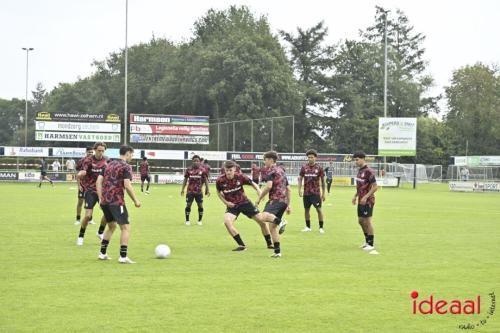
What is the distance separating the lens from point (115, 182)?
484 inches

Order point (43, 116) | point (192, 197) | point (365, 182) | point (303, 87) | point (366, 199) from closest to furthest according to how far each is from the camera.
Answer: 1. point (366, 199)
2. point (365, 182)
3. point (192, 197)
4. point (43, 116)
5. point (303, 87)

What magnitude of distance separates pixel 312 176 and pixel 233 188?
4832 mm

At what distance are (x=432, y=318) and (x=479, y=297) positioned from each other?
1487 mm

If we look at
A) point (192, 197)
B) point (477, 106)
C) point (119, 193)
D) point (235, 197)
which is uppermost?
point (477, 106)

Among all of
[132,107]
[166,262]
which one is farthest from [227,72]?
[166,262]

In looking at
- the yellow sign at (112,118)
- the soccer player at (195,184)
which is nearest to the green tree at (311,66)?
the yellow sign at (112,118)

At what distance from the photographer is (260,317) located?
794 cm

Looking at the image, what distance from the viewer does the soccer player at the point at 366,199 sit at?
14.4 meters

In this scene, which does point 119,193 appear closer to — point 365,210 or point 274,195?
point 274,195

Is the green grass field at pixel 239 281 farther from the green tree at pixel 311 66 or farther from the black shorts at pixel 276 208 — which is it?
the green tree at pixel 311 66

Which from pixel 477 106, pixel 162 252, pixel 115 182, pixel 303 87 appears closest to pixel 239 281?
pixel 162 252

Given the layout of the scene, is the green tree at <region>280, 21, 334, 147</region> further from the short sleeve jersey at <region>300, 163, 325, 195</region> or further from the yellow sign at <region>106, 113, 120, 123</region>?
the short sleeve jersey at <region>300, 163, 325, 195</region>

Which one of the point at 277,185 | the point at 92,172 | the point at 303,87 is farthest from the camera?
the point at 303,87

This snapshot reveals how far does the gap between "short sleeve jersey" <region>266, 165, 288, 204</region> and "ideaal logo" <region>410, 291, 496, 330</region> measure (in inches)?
198
